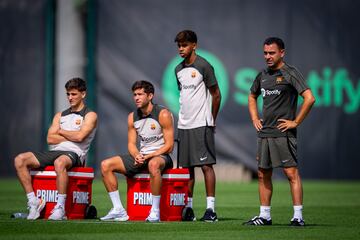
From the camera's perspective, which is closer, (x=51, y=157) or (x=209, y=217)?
(x=209, y=217)

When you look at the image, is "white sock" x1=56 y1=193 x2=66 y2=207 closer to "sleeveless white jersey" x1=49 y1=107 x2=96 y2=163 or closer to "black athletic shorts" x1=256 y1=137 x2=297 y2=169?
"sleeveless white jersey" x1=49 y1=107 x2=96 y2=163

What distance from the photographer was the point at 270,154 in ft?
34.0

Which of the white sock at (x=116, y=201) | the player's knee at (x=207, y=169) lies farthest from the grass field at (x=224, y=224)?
the player's knee at (x=207, y=169)

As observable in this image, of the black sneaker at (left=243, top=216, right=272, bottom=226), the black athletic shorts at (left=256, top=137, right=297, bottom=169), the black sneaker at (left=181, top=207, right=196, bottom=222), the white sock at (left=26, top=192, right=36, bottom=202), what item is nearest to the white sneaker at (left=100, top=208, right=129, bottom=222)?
the black sneaker at (left=181, top=207, right=196, bottom=222)

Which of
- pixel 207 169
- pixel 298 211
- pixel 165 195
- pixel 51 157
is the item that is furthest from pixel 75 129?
pixel 298 211

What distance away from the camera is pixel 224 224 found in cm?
1047

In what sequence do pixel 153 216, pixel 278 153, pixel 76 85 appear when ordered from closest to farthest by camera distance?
pixel 278 153 < pixel 153 216 < pixel 76 85

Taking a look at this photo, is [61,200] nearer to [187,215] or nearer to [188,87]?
[187,215]

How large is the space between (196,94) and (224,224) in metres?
1.61

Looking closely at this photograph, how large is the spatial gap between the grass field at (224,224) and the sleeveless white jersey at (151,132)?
3.11 ft

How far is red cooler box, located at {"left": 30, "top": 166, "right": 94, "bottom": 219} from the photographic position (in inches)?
438

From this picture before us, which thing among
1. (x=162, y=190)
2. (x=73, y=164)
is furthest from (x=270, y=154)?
(x=73, y=164)

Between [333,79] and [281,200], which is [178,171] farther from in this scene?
[333,79]

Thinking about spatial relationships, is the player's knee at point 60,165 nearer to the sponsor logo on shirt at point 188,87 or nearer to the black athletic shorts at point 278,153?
the sponsor logo on shirt at point 188,87
